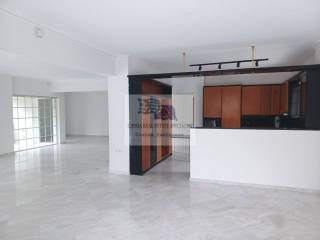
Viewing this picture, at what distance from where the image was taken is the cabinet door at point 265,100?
712 centimetres

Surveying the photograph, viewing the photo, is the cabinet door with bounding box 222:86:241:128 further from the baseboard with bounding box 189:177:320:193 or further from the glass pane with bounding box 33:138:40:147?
the glass pane with bounding box 33:138:40:147

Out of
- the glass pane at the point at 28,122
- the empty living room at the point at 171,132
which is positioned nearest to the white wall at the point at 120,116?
the empty living room at the point at 171,132

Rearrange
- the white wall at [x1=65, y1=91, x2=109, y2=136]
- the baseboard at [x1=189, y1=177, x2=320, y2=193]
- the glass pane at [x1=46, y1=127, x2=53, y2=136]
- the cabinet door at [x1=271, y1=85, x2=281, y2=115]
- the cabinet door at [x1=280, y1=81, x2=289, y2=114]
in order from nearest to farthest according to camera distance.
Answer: the baseboard at [x1=189, y1=177, x2=320, y2=193]
the cabinet door at [x1=280, y1=81, x2=289, y2=114]
the cabinet door at [x1=271, y1=85, x2=281, y2=115]
the glass pane at [x1=46, y1=127, x2=53, y2=136]
the white wall at [x1=65, y1=91, x2=109, y2=136]

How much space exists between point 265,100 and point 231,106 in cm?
103

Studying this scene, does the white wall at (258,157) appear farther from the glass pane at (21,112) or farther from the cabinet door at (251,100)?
the glass pane at (21,112)

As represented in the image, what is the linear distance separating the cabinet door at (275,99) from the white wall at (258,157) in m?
3.17

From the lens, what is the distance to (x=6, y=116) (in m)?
7.52

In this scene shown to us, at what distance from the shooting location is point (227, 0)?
8.37 ft

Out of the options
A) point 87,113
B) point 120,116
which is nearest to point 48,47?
point 120,116

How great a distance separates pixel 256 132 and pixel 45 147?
25.8 feet

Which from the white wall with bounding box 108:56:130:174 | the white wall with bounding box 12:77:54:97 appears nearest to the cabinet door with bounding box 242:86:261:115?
the white wall with bounding box 108:56:130:174

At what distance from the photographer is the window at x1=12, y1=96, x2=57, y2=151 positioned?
8.41m

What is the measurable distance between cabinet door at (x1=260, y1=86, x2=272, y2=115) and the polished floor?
141 inches

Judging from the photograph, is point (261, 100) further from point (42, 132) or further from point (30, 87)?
point (42, 132)
